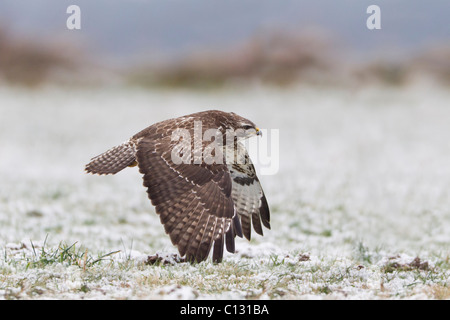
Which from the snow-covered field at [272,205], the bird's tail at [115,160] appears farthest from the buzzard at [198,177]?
the snow-covered field at [272,205]

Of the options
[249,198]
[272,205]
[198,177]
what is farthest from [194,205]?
[272,205]

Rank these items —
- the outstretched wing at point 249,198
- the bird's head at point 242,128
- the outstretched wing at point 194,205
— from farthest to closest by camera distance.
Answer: the outstretched wing at point 249,198, the bird's head at point 242,128, the outstretched wing at point 194,205

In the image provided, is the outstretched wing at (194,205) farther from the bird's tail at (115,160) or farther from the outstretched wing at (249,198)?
the outstretched wing at (249,198)

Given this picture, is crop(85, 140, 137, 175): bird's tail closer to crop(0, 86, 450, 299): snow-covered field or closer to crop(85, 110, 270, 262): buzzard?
crop(85, 110, 270, 262): buzzard

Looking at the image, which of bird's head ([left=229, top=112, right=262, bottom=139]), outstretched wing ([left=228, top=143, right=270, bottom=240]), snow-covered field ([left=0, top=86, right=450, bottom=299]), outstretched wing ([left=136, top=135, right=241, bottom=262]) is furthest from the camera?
outstretched wing ([left=228, top=143, right=270, bottom=240])

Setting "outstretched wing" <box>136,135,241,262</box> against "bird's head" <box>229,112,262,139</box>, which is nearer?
"outstretched wing" <box>136,135,241,262</box>

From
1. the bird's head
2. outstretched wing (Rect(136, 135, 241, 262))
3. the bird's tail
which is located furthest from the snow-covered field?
the bird's head

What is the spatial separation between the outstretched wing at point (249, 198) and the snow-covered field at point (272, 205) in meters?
0.38

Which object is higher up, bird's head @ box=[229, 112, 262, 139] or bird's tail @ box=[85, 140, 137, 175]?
bird's head @ box=[229, 112, 262, 139]

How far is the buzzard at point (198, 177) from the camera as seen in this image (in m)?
5.28

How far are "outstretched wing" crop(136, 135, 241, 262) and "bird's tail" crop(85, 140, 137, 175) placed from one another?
629mm

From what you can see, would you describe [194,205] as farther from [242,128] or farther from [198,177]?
[242,128]

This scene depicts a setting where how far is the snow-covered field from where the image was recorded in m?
5.05

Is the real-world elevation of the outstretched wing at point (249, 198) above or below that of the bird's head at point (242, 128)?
below
